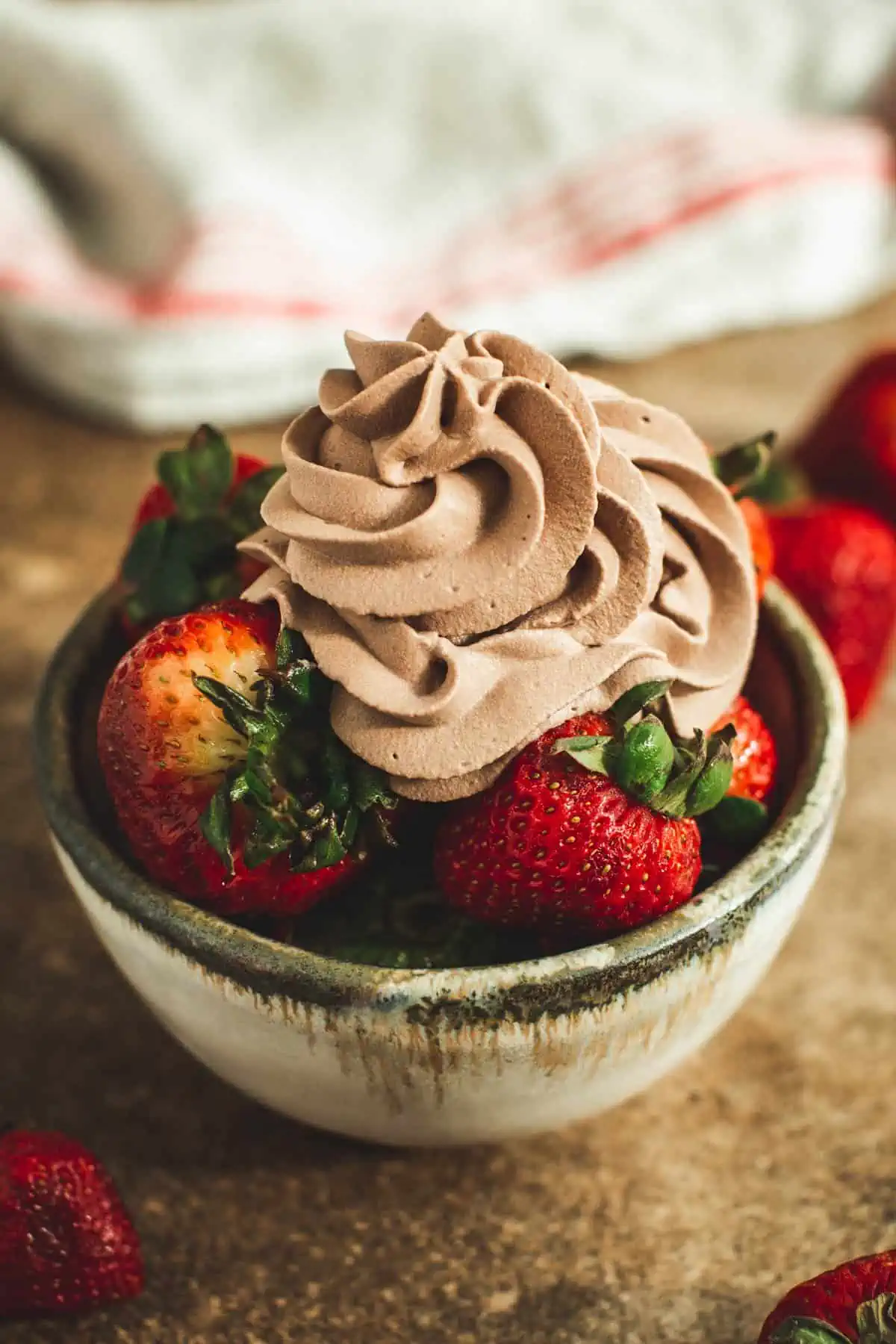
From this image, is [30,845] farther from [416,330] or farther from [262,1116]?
[416,330]

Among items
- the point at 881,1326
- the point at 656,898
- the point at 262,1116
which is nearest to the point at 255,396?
the point at 262,1116

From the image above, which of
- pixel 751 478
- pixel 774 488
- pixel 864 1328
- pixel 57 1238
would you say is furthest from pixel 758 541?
pixel 57 1238

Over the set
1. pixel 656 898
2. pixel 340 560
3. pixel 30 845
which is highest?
pixel 340 560

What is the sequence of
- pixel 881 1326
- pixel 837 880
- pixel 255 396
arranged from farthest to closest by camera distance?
A: pixel 255 396 < pixel 837 880 < pixel 881 1326

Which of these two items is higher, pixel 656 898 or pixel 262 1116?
pixel 656 898

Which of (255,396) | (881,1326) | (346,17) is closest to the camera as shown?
(881,1326)

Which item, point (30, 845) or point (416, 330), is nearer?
point (416, 330)

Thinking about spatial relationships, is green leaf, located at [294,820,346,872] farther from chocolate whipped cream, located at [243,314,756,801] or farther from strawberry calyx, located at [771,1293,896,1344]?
strawberry calyx, located at [771,1293,896,1344]
